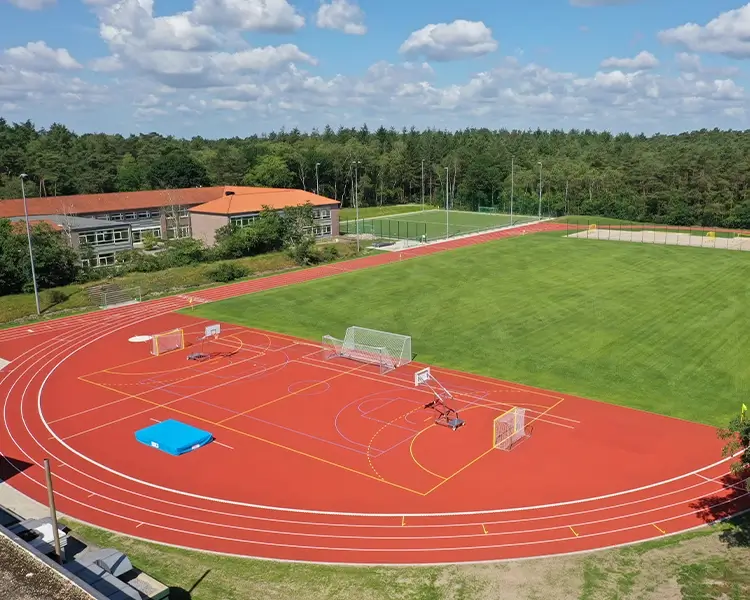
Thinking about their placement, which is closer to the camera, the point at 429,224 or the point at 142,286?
the point at 142,286

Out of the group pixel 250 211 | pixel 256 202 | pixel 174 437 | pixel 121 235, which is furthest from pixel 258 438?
pixel 256 202

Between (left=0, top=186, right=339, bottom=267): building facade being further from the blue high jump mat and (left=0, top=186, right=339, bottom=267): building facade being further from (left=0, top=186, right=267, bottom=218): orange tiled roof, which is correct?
the blue high jump mat

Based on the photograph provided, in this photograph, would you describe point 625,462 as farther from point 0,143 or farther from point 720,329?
point 0,143

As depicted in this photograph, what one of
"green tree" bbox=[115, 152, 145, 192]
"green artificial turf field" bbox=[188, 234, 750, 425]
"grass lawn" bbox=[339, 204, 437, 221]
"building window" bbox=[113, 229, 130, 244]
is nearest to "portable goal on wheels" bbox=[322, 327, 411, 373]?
"green artificial turf field" bbox=[188, 234, 750, 425]

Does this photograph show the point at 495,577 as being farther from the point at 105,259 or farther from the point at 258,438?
the point at 105,259

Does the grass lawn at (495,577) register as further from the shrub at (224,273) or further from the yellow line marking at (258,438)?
the shrub at (224,273)

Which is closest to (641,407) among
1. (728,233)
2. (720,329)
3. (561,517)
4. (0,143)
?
(561,517)

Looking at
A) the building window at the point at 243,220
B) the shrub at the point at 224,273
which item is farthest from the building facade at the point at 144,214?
the shrub at the point at 224,273
